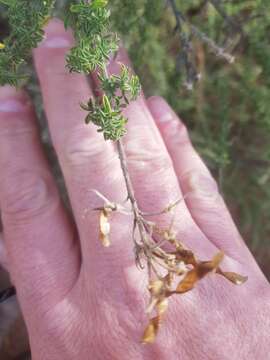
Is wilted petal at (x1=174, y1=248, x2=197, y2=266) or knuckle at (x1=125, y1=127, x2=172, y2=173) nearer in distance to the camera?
wilted petal at (x1=174, y1=248, x2=197, y2=266)

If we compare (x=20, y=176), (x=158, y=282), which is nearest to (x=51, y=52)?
(x=20, y=176)

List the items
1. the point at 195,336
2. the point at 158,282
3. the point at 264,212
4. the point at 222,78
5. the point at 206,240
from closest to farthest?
the point at 158,282, the point at 195,336, the point at 206,240, the point at 222,78, the point at 264,212

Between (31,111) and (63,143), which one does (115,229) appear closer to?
(63,143)

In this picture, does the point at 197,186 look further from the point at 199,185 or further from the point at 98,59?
the point at 98,59

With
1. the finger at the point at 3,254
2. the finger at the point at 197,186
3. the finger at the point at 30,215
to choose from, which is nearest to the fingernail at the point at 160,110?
the finger at the point at 197,186

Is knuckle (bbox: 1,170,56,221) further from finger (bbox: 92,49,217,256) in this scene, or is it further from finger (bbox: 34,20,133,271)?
finger (bbox: 92,49,217,256)

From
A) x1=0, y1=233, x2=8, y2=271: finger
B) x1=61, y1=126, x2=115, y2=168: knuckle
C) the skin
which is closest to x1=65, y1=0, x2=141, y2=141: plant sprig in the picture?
the skin
